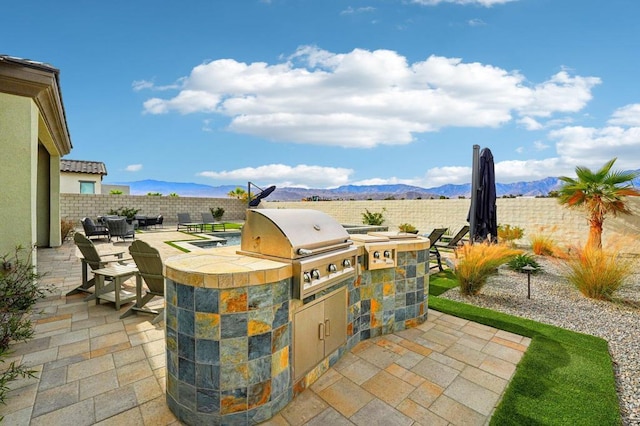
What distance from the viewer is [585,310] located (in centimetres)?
434

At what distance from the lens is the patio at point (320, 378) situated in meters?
2.07

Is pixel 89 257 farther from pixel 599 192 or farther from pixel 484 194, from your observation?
pixel 599 192

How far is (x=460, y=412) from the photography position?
2143mm

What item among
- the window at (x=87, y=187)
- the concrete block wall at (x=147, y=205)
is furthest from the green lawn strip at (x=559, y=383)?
the window at (x=87, y=187)

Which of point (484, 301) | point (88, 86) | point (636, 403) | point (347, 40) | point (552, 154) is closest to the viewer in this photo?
point (636, 403)

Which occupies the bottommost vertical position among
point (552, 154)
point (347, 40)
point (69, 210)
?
point (69, 210)

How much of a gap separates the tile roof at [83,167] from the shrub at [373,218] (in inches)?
757

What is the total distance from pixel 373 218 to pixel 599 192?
336 inches

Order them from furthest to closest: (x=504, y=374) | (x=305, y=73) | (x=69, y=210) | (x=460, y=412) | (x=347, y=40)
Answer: (x=69, y=210)
(x=305, y=73)
(x=347, y=40)
(x=504, y=374)
(x=460, y=412)

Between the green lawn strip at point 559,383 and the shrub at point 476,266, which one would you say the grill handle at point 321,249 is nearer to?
the green lawn strip at point 559,383

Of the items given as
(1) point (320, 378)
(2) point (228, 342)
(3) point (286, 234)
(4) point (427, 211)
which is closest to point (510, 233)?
(4) point (427, 211)

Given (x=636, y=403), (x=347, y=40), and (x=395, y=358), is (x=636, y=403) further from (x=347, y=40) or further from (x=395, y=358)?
(x=347, y=40)

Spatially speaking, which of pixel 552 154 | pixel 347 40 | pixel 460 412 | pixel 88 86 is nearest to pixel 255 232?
pixel 460 412

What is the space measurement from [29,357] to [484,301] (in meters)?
5.64
